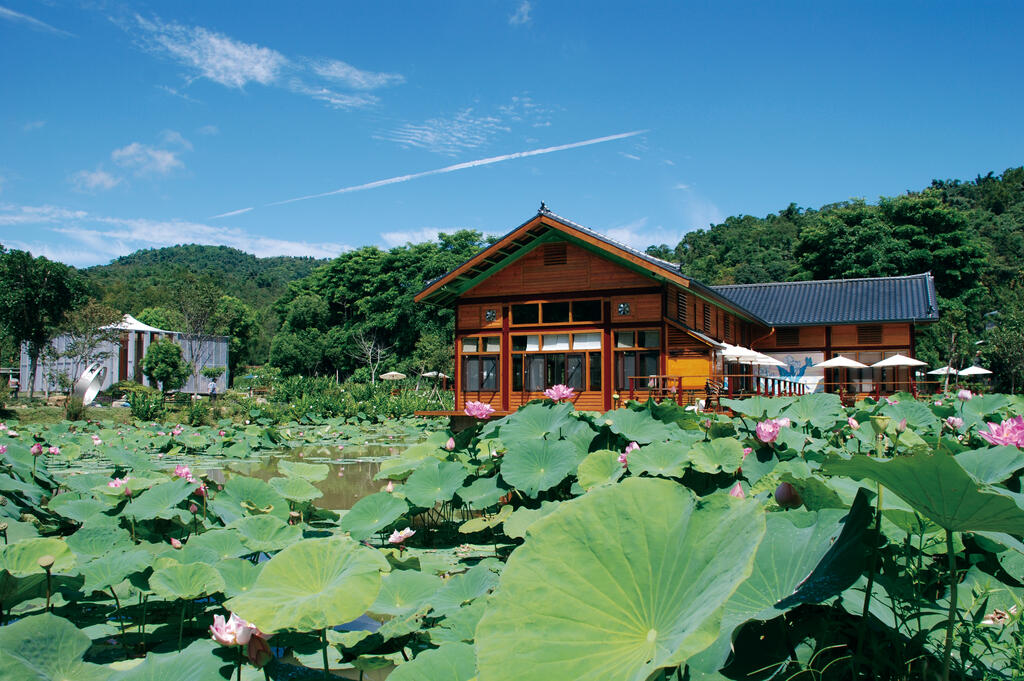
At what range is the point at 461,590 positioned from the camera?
6.70 ft

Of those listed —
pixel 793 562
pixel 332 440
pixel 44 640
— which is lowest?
pixel 332 440

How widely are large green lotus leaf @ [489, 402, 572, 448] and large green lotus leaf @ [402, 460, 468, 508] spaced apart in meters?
0.39

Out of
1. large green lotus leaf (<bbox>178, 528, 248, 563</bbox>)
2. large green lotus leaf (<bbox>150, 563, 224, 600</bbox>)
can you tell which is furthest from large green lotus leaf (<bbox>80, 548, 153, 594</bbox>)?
large green lotus leaf (<bbox>150, 563, 224, 600</bbox>)

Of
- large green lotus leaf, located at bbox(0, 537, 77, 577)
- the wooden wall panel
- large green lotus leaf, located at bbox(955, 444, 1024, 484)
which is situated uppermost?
the wooden wall panel

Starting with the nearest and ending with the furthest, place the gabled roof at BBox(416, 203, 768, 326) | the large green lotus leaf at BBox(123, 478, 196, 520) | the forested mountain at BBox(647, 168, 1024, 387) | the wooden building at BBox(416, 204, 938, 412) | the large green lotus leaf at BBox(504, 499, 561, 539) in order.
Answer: the large green lotus leaf at BBox(504, 499, 561, 539)
the large green lotus leaf at BBox(123, 478, 196, 520)
the gabled roof at BBox(416, 203, 768, 326)
the wooden building at BBox(416, 204, 938, 412)
the forested mountain at BBox(647, 168, 1024, 387)

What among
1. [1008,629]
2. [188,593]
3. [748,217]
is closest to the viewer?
[1008,629]

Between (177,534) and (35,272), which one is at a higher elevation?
(35,272)

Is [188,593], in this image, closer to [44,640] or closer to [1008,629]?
[44,640]

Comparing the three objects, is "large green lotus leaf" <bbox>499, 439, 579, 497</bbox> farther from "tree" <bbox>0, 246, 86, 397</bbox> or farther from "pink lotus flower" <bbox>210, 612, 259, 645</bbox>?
"tree" <bbox>0, 246, 86, 397</bbox>

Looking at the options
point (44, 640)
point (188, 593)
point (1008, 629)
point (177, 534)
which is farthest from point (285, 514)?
point (1008, 629)

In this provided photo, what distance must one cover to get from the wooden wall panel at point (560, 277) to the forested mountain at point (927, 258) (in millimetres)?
18272

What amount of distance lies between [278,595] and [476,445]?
345 cm

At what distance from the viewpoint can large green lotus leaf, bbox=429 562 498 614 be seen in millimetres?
1943

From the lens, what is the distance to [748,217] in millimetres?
54594
